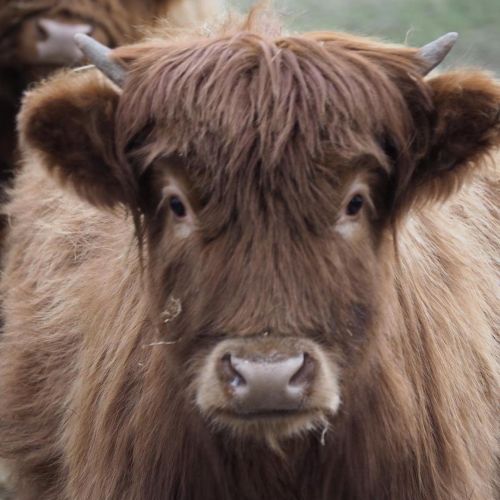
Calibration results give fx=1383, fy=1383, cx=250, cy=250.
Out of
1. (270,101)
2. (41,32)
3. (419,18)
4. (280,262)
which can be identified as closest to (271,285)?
(280,262)

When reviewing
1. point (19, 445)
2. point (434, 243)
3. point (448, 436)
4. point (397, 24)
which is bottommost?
point (397, 24)

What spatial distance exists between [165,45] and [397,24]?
6.86 meters

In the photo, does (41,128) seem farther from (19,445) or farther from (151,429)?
(19,445)

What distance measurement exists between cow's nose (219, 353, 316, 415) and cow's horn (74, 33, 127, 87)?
92 cm

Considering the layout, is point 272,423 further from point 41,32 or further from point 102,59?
point 41,32

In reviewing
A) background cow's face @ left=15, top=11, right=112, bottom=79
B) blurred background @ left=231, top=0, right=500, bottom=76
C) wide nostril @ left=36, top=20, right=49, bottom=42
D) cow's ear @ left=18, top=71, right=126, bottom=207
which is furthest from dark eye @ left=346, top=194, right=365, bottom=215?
blurred background @ left=231, top=0, right=500, bottom=76

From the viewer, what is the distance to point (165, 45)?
4.07 meters

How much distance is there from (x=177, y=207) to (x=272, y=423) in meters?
0.66

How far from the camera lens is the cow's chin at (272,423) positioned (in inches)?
141

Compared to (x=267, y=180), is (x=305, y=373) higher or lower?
lower

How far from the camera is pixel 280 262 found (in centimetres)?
364

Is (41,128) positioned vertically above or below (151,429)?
above

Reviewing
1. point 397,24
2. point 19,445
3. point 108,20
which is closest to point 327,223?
point 19,445

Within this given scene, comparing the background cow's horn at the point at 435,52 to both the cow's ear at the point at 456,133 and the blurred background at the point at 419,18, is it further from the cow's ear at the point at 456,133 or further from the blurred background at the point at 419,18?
the blurred background at the point at 419,18
